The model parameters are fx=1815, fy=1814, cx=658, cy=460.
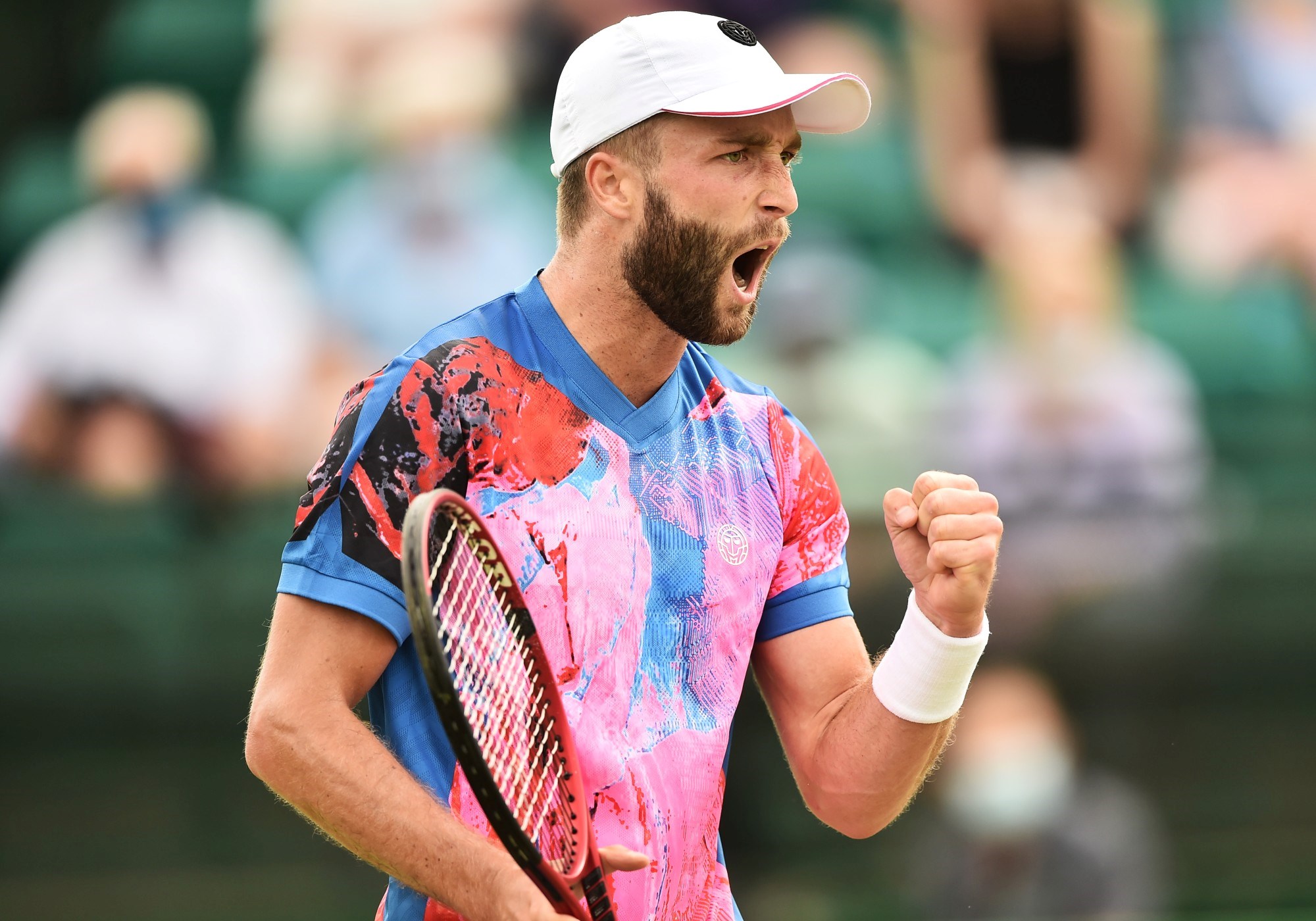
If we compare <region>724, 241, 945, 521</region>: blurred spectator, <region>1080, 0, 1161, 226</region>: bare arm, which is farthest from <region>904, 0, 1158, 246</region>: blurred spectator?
<region>724, 241, 945, 521</region>: blurred spectator

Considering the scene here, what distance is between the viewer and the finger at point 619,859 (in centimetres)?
235

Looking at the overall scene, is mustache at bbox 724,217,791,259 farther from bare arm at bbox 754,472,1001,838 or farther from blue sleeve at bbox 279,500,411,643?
blue sleeve at bbox 279,500,411,643

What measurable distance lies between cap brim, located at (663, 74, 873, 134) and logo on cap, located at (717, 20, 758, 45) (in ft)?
0.30

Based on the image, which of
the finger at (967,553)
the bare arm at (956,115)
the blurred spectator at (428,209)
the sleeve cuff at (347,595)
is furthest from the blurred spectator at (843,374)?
the sleeve cuff at (347,595)

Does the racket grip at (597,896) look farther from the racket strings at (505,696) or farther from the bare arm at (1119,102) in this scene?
the bare arm at (1119,102)

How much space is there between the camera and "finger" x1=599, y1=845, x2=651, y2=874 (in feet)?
7.72

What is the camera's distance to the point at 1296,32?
320 inches

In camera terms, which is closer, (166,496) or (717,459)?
(717,459)

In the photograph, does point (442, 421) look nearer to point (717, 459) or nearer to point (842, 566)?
point (717, 459)

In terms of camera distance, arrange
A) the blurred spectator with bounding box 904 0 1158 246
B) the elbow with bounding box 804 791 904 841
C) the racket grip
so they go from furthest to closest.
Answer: the blurred spectator with bounding box 904 0 1158 246 → the elbow with bounding box 804 791 904 841 → the racket grip

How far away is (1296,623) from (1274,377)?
3.76 ft

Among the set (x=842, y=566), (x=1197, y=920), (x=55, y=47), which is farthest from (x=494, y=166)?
(x=842, y=566)

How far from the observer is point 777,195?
2625mm

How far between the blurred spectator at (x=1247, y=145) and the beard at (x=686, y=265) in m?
5.72
